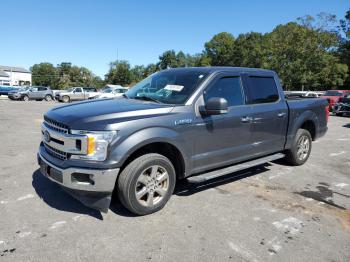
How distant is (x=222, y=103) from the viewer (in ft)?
13.6

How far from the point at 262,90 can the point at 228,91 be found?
0.96m

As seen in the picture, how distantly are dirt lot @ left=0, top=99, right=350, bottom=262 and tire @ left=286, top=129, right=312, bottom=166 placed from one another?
2.65 ft

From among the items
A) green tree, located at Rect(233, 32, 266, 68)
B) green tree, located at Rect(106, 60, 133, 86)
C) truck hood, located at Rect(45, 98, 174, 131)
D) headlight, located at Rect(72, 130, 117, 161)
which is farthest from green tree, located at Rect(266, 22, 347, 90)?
green tree, located at Rect(106, 60, 133, 86)

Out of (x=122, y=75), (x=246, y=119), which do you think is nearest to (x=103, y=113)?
(x=246, y=119)

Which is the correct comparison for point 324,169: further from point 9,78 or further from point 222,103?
point 9,78

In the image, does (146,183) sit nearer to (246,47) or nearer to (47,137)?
(47,137)

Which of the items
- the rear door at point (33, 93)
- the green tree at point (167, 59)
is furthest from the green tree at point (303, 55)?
the green tree at point (167, 59)

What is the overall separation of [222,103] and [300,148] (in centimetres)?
321

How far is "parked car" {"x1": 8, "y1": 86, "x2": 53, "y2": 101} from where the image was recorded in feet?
102

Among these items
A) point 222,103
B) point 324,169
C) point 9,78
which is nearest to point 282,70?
point 324,169

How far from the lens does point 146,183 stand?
3971 millimetres

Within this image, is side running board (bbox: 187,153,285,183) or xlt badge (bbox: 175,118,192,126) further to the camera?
side running board (bbox: 187,153,285,183)

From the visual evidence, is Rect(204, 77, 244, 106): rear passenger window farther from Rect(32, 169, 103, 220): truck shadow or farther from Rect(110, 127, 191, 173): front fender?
Rect(32, 169, 103, 220): truck shadow

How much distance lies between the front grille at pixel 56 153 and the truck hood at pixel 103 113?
368 mm
